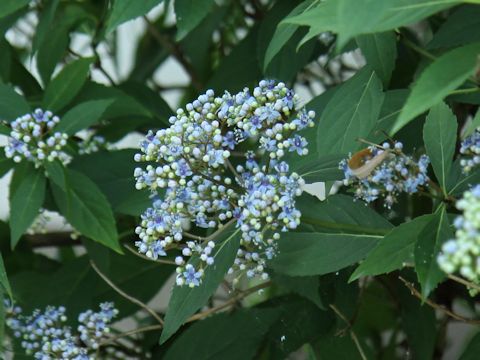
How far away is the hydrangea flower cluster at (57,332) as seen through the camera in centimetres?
156

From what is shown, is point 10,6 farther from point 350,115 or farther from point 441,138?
point 441,138

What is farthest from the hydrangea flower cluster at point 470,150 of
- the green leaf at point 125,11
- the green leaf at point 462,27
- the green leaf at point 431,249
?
the green leaf at point 125,11

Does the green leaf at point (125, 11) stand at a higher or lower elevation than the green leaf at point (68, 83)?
higher

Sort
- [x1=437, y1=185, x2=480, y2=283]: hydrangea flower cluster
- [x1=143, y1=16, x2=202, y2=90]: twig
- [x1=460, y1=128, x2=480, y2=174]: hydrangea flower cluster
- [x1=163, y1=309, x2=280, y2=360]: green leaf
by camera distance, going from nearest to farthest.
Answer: [x1=437, y1=185, x2=480, y2=283]: hydrangea flower cluster
[x1=460, y1=128, x2=480, y2=174]: hydrangea flower cluster
[x1=163, y1=309, x2=280, y2=360]: green leaf
[x1=143, y1=16, x2=202, y2=90]: twig

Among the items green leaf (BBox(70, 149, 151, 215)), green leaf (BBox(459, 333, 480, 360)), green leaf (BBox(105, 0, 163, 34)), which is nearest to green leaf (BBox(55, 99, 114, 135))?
green leaf (BBox(70, 149, 151, 215))

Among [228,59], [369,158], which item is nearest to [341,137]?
[369,158]

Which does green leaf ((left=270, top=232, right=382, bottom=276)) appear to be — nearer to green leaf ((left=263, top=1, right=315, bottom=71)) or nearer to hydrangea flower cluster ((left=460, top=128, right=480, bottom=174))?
hydrangea flower cluster ((left=460, top=128, right=480, bottom=174))

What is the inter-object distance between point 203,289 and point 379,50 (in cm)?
44

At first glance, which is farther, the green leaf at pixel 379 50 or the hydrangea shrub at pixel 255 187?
the green leaf at pixel 379 50

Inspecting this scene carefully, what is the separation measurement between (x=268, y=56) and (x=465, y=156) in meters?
0.35

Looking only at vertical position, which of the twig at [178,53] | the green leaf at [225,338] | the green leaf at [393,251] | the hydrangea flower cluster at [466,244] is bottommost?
the green leaf at [225,338]

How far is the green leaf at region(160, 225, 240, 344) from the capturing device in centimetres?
130

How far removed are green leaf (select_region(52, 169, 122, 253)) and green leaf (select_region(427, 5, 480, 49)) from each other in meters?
0.65

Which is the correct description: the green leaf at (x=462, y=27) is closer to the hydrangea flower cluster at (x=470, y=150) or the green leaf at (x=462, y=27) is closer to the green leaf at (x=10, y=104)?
the hydrangea flower cluster at (x=470, y=150)
